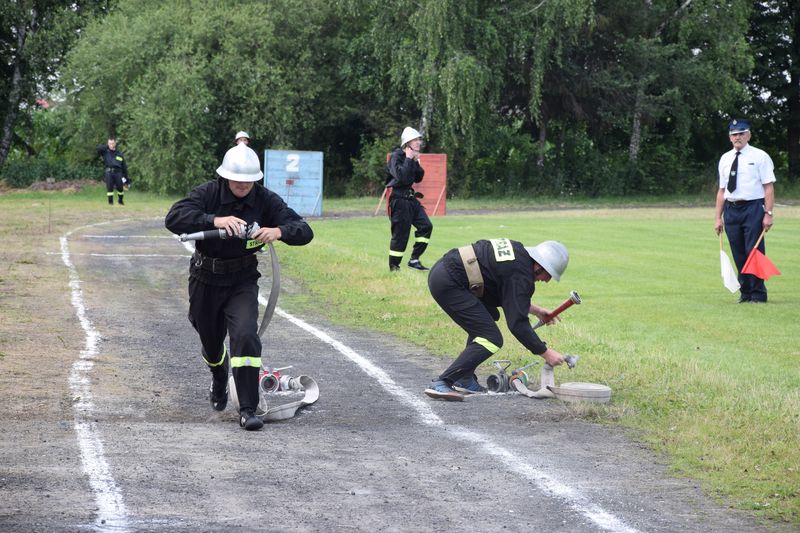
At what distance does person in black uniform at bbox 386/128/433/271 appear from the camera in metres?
17.9

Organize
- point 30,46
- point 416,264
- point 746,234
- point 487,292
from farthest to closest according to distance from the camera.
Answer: point 30,46 < point 416,264 < point 746,234 < point 487,292

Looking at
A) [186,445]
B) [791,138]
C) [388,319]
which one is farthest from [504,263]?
[791,138]

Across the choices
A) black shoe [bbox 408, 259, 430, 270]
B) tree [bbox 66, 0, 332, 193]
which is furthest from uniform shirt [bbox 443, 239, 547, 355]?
tree [bbox 66, 0, 332, 193]

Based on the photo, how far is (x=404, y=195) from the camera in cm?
1822

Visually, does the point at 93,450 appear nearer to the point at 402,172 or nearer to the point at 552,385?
the point at 552,385

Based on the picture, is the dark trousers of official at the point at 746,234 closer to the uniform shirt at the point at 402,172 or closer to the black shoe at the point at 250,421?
the uniform shirt at the point at 402,172

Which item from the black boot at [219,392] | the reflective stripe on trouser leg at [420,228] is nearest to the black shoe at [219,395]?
the black boot at [219,392]

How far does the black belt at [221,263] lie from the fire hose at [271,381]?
28 centimetres

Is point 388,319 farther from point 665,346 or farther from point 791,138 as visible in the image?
point 791,138

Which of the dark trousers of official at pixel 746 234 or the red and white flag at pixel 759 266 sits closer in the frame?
the red and white flag at pixel 759 266

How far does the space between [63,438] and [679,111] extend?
42082 mm

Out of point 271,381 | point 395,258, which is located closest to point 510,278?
point 271,381

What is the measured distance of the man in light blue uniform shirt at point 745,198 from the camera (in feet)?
49.4

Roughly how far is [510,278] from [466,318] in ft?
2.07
